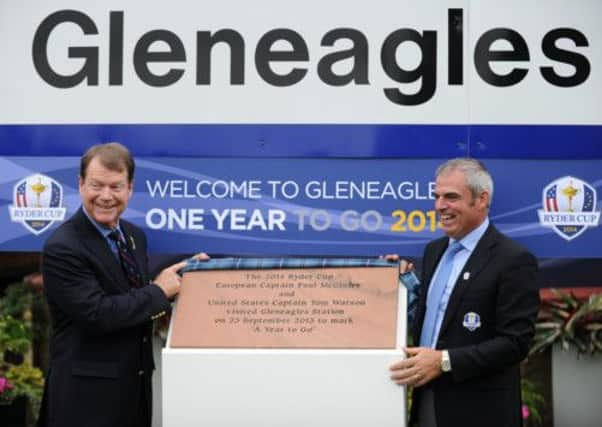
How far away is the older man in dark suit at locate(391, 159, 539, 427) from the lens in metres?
2.56

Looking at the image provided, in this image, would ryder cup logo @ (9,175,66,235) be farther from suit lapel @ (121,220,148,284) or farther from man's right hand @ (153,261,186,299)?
man's right hand @ (153,261,186,299)

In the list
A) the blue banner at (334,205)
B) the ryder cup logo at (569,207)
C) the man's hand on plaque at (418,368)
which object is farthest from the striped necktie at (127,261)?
the ryder cup logo at (569,207)

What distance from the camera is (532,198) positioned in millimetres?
3250

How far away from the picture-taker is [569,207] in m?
3.25

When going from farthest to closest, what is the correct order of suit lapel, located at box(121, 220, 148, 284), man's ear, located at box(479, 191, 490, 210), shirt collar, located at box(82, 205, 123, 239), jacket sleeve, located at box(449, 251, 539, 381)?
suit lapel, located at box(121, 220, 148, 284), shirt collar, located at box(82, 205, 123, 239), man's ear, located at box(479, 191, 490, 210), jacket sleeve, located at box(449, 251, 539, 381)

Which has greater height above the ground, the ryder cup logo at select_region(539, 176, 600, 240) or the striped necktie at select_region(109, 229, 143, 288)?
the ryder cup logo at select_region(539, 176, 600, 240)

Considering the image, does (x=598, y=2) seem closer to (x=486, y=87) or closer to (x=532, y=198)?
(x=486, y=87)

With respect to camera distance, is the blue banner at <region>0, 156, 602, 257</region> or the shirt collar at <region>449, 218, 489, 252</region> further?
the blue banner at <region>0, 156, 602, 257</region>

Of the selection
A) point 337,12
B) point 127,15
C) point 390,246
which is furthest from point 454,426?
point 127,15

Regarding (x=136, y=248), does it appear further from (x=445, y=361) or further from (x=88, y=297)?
(x=445, y=361)

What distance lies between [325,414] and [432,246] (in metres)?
0.69

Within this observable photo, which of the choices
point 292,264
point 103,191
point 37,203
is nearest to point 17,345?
point 37,203

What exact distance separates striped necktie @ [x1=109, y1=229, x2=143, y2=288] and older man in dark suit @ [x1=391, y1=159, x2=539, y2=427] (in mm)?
905

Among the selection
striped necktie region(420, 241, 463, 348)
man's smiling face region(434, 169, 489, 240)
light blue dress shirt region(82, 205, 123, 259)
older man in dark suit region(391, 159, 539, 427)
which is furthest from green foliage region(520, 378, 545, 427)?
light blue dress shirt region(82, 205, 123, 259)
